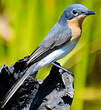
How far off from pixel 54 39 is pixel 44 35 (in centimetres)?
14

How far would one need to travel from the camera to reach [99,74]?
8.93 feet

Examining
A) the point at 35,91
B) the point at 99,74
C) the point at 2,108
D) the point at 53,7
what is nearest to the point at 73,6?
the point at 53,7

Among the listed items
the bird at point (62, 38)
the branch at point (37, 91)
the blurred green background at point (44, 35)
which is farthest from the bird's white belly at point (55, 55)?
the branch at point (37, 91)

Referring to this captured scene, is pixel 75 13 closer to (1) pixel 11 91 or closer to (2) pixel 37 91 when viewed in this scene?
(2) pixel 37 91

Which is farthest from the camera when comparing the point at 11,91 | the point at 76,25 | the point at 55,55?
the point at 76,25

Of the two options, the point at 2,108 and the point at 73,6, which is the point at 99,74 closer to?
the point at 73,6

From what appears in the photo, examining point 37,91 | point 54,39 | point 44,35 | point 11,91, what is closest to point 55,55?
point 54,39

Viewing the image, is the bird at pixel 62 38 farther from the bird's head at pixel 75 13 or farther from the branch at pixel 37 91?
the branch at pixel 37 91

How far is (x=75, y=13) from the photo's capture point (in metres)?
2.43

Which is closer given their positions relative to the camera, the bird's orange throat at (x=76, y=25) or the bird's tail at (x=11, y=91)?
the bird's tail at (x=11, y=91)

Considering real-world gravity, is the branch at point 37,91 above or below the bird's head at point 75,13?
below

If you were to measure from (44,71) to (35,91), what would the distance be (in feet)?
2.28

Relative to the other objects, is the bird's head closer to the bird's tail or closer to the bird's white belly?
the bird's white belly

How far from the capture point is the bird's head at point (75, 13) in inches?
92.7
